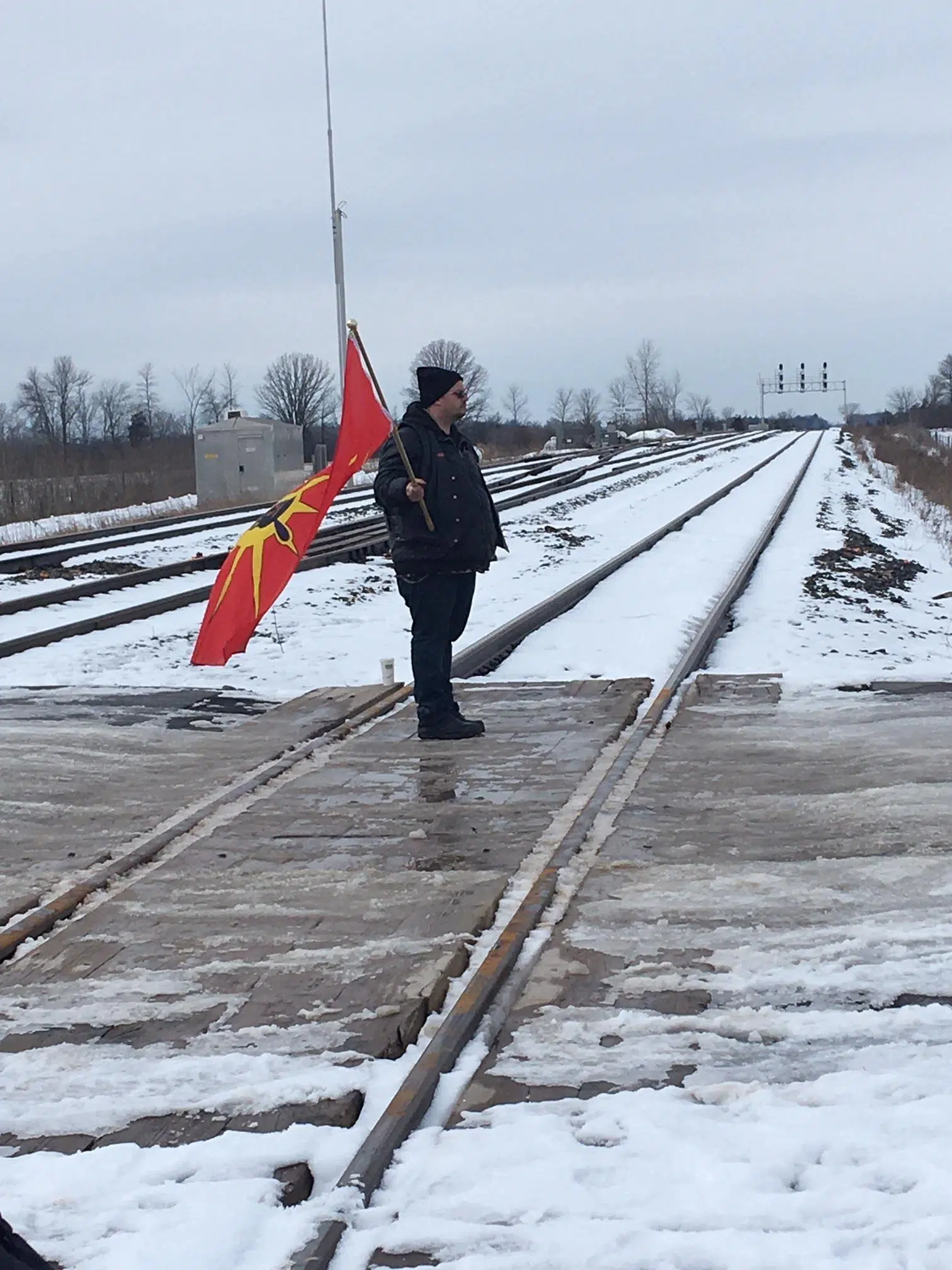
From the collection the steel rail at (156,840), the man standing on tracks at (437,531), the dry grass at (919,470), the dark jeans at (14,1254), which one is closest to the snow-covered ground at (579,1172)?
the dark jeans at (14,1254)

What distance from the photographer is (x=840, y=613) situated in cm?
1441

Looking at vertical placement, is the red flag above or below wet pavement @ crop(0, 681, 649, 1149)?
above

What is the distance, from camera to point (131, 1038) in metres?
3.90

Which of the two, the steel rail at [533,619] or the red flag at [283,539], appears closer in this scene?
the red flag at [283,539]

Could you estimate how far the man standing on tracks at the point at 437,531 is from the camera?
7.58 meters

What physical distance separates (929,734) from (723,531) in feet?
55.9

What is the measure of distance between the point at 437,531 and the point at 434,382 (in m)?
0.82

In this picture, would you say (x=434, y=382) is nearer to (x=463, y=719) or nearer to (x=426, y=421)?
(x=426, y=421)

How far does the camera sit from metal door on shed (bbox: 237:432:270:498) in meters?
38.2

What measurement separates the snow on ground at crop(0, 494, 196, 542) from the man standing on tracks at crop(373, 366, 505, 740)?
57.9ft

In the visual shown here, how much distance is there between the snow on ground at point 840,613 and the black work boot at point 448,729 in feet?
8.33

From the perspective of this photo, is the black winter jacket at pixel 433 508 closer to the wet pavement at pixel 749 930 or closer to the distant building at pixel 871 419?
the wet pavement at pixel 749 930

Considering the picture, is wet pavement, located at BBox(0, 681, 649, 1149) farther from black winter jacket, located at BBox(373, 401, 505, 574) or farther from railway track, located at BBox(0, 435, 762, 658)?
railway track, located at BBox(0, 435, 762, 658)

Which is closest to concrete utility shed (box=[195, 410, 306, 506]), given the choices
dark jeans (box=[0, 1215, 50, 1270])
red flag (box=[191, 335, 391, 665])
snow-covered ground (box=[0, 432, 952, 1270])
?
red flag (box=[191, 335, 391, 665])
